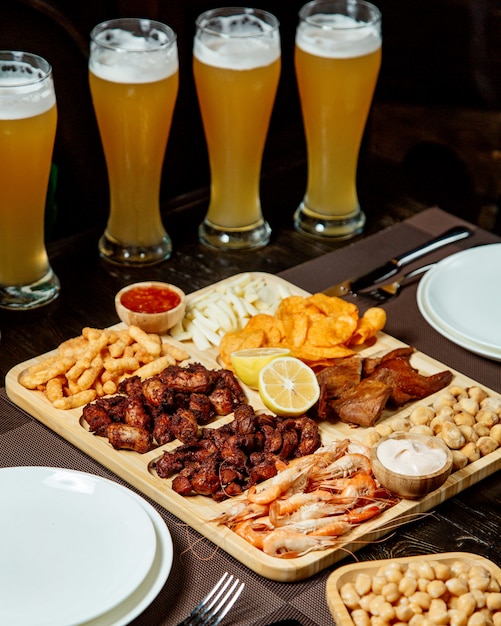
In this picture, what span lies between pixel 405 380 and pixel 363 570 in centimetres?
61

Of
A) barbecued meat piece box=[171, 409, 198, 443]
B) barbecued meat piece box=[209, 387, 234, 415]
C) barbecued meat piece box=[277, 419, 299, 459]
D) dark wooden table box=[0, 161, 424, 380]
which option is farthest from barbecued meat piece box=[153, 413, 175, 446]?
dark wooden table box=[0, 161, 424, 380]

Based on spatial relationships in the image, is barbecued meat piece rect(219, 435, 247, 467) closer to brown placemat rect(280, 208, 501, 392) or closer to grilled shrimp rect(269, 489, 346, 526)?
grilled shrimp rect(269, 489, 346, 526)

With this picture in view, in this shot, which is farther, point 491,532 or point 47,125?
point 47,125

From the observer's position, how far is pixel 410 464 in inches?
75.7

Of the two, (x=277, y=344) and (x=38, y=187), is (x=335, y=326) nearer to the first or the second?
(x=277, y=344)

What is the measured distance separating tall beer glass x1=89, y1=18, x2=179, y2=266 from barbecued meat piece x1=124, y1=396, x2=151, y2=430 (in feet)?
2.54

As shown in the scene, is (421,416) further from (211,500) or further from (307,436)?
(211,500)

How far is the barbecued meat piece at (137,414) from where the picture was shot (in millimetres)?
2096

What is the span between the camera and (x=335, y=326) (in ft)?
7.89

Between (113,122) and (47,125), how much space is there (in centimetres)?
26

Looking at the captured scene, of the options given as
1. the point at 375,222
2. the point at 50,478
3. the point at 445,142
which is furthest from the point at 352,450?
the point at 445,142

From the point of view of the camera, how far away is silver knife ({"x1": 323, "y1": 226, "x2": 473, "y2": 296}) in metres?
2.71

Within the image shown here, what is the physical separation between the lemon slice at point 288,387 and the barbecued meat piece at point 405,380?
17 centimetres

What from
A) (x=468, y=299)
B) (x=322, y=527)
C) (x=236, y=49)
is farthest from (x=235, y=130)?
(x=322, y=527)
